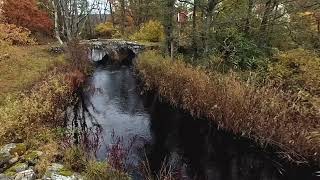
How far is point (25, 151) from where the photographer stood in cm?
867

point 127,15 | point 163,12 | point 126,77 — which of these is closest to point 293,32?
point 163,12

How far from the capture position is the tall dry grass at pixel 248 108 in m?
9.76

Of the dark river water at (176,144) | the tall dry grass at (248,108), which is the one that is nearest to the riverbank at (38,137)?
the dark river water at (176,144)

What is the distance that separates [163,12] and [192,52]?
2.95m

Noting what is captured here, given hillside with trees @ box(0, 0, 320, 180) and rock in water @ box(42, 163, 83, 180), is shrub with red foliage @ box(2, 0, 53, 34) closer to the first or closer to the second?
hillside with trees @ box(0, 0, 320, 180)

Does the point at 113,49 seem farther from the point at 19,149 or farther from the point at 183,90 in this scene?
the point at 19,149

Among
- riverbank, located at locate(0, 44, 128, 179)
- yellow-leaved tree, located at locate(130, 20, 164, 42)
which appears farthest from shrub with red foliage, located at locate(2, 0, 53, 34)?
riverbank, located at locate(0, 44, 128, 179)

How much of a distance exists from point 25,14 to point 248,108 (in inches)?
837

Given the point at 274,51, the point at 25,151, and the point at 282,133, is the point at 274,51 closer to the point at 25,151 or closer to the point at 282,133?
the point at 282,133

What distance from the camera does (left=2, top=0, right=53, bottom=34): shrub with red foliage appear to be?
25297 mm

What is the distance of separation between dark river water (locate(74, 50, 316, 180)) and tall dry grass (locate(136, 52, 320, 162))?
0.40 meters

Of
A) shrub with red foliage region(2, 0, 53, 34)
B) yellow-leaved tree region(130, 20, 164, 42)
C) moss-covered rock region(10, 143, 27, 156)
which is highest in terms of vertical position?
shrub with red foliage region(2, 0, 53, 34)

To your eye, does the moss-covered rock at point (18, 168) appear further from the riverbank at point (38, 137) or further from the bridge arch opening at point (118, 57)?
the bridge arch opening at point (118, 57)

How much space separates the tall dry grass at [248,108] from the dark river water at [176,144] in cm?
40
